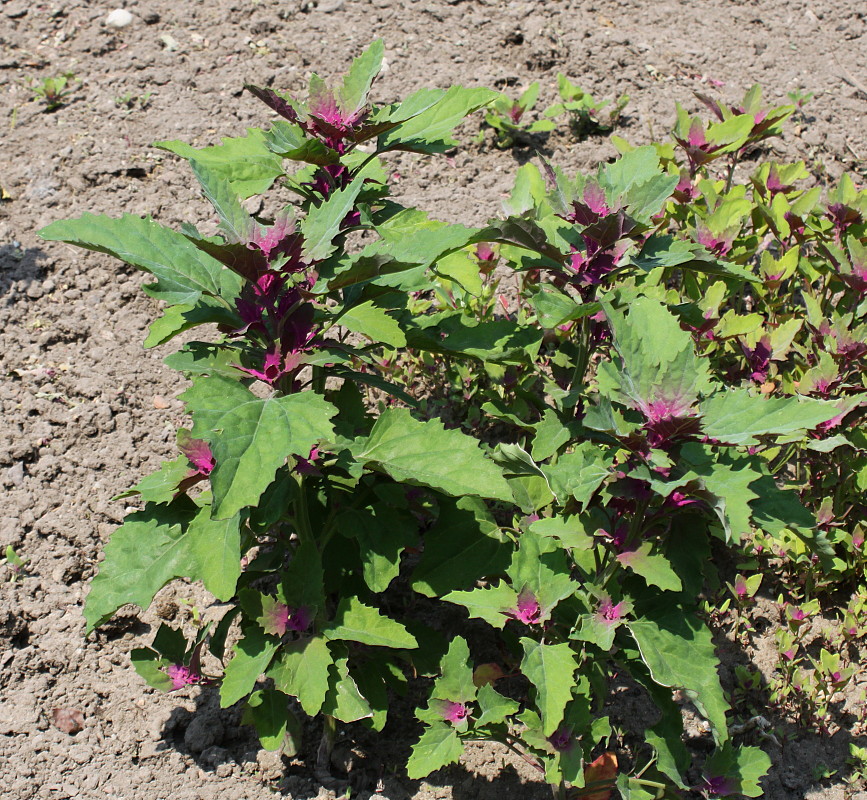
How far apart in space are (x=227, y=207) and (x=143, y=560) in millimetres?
1023

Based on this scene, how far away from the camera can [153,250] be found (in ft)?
7.49

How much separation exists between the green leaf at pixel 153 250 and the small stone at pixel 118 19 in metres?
3.34

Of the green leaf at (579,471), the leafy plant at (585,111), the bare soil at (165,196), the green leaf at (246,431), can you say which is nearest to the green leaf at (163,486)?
the green leaf at (246,431)

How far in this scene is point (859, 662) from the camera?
319cm

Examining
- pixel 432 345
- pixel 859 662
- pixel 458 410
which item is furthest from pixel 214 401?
pixel 859 662

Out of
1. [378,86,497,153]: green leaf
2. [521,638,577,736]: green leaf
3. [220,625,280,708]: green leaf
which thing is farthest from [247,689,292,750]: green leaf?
[378,86,497,153]: green leaf

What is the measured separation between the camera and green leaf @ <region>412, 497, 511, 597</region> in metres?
2.65

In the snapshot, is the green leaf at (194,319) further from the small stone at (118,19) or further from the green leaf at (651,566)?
the small stone at (118,19)

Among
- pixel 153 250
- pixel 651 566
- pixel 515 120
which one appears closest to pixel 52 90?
pixel 515 120

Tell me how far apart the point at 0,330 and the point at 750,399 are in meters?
3.10

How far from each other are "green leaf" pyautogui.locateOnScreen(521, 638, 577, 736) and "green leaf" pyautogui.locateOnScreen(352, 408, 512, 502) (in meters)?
0.47

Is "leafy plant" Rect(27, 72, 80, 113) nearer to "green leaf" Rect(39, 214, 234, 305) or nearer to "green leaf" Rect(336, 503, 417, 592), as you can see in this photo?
"green leaf" Rect(39, 214, 234, 305)

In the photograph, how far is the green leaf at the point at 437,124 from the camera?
2.55 metres

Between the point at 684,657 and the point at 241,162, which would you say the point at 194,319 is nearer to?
the point at 241,162
